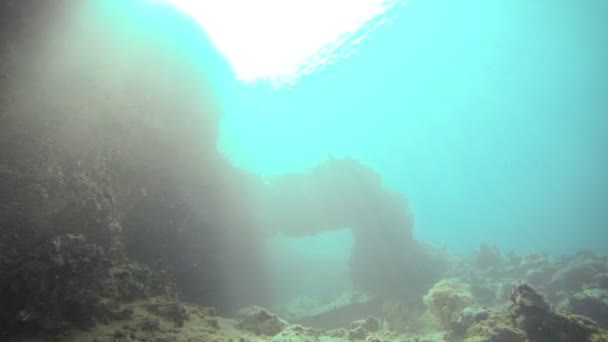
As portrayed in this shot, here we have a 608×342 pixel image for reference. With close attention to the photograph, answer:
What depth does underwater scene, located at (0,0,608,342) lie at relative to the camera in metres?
6.56

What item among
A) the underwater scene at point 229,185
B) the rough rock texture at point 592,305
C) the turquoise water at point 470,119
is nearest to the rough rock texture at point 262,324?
the underwater scene at point 229,185

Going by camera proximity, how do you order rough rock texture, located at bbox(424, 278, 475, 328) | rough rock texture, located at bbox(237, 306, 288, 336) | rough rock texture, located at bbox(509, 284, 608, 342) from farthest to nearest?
rough rock texture, located at bbox(424, 278, 475, 328) < rough rock texture, located at bbox(237, 306, 288, 336) < rough rock texture, located at bbox(509, 284, 608, 342)

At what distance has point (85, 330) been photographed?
5148mm

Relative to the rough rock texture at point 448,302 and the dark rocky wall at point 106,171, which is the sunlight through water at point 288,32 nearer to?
the dark rocky wall at point 106,171

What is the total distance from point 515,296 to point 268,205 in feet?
60.2

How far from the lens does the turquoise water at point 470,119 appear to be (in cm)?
3709

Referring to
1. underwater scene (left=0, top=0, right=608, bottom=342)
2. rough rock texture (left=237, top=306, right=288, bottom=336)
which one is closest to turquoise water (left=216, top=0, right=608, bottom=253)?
underwater scene (left=0, top=0, right=608, bottom=342)

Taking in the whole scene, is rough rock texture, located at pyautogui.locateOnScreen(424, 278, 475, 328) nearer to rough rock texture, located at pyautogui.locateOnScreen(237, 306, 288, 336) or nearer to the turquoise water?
rough rock texture, located at pyautogui.locateOnScreen(237, 306, 288, 336)

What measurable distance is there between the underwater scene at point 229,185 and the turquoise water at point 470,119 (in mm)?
740

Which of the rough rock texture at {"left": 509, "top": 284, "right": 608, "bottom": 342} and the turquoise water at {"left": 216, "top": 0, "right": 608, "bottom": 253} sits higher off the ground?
the turquoise water at {"left": 216, "top": 0, "right": 608, "bottom": 253}

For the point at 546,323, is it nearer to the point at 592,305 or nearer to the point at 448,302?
the point at 448,302

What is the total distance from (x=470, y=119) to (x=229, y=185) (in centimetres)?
14300

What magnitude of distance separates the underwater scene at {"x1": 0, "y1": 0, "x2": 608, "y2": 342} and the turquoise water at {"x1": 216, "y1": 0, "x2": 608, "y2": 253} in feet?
2.43

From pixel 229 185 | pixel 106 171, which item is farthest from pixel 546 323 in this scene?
pixel 229 185
